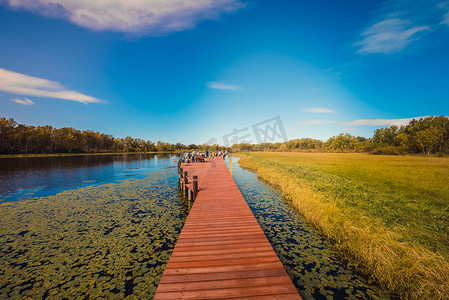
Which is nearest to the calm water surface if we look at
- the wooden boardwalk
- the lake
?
the lake

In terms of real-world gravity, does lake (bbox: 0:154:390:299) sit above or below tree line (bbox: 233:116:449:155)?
below

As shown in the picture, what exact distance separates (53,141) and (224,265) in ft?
343

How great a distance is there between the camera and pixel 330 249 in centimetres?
598

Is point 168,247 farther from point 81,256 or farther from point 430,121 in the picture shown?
point 430,121

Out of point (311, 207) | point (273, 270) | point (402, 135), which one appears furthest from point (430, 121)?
point (273, 270)

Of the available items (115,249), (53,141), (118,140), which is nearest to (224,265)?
(115,249)

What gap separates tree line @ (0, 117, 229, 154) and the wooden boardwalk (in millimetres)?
95095

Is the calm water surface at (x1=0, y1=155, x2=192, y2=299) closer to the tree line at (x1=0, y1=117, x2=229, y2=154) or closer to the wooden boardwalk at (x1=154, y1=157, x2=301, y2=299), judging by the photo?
the wooden boardwalk at (x1=154, y1=157, x2=301, y2=299)

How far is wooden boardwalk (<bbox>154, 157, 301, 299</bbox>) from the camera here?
3049 mm

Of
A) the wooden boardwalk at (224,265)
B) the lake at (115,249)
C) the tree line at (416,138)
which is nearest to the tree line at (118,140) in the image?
the tree line at (416,138)

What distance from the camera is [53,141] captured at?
73.8 metres

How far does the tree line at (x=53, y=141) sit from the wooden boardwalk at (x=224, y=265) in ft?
312

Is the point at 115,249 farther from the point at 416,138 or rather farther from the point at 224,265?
the point at 416,138

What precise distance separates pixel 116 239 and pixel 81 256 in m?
1.15
